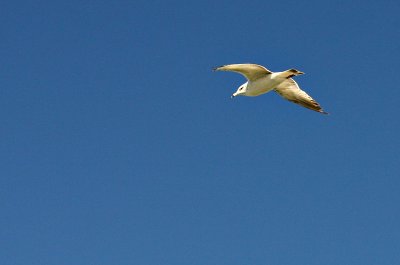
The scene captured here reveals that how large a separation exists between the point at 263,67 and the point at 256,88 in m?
1.40

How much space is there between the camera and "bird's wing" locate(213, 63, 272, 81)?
3183cm

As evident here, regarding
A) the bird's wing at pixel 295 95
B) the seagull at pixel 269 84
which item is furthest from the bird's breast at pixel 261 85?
the bird's wing at pixel 295 95

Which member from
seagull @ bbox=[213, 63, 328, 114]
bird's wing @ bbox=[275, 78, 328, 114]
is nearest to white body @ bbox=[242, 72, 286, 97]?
seagull @ bbox=[213, 63, 328, 114]

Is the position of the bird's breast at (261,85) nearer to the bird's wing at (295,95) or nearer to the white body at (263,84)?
the white body at (263,84)

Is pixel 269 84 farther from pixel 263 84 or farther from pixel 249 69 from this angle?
pixel 249 69

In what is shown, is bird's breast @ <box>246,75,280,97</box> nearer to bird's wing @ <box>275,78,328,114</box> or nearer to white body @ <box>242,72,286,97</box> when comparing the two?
white body @ <box>242,72,286,97</box>

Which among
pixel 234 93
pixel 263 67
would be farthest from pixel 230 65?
pixel 234 93

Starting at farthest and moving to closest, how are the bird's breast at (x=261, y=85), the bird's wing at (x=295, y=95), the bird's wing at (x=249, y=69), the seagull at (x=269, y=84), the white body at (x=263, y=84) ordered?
the bird's wing at (x=295, y=95)
the bird's breast at (x=261, y=85)
the white body at (x=263, y=84)
the seagull at (x=269, y=84)
the bird's wing at (x=249, y=69)

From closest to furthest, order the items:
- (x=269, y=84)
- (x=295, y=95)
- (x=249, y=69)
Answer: (x=249, y=69)
(x=269, y=84)
(x=295, y=95)

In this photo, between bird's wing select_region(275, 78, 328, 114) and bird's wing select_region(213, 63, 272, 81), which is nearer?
bird's wing select_region(213, 63, 272, 81)

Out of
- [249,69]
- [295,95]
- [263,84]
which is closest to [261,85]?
[263,84]

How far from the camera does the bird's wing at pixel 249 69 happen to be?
31.8 m

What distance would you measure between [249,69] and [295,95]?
4.36 m

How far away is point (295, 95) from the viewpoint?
3638 centimetres
